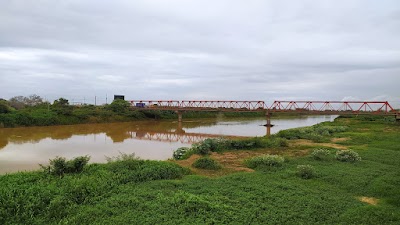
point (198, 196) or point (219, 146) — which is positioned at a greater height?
point (219, 146)

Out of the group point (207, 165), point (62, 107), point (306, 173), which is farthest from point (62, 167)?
point (62, 107)

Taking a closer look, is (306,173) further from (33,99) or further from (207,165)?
(33,99)

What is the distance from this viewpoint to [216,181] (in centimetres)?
714

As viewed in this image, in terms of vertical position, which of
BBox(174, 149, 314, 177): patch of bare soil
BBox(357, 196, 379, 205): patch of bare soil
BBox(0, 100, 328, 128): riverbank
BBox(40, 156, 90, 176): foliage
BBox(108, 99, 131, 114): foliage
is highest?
BBox(108, 99, 131, 114): foliage

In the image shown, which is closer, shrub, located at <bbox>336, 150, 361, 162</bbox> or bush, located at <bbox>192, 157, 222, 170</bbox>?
bush, located at <bbox>192, 157, 222, 170</bbox>

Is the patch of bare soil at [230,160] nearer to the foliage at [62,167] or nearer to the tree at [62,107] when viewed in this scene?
the foliage at [62,167]

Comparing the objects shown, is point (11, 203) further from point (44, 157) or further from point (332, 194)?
point (44, 157)

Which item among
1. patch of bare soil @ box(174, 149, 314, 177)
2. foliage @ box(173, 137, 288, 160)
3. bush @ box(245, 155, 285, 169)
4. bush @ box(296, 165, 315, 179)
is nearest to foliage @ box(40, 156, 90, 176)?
patch of bare soil @ box(174, 149, 314, 177)

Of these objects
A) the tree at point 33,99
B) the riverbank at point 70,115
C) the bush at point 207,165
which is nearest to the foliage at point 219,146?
the bush at point 207,165

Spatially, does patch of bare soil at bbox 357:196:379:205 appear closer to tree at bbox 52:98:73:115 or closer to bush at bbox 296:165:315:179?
bush at bbox 296:165:315:179

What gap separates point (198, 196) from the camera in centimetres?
586

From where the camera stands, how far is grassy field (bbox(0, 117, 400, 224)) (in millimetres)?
4914

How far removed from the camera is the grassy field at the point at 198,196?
4914mm

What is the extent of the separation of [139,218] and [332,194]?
4.17 metres
